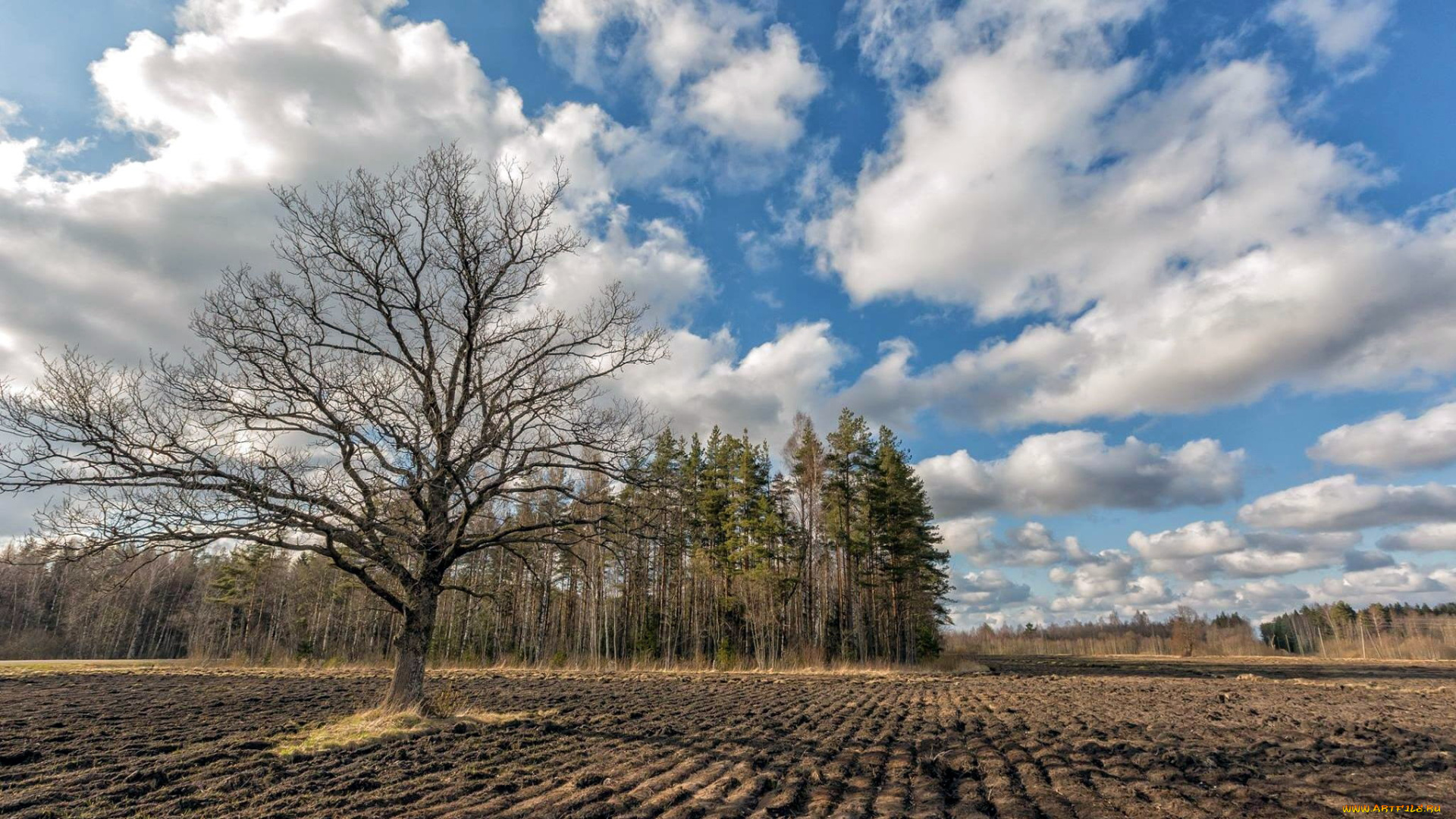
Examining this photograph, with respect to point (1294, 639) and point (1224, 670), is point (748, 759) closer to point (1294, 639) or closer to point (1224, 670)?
point (1224, 670)

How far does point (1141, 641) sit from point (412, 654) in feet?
413

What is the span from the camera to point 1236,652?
9044cm

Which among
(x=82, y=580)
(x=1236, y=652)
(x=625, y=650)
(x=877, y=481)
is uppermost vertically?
(x=877, y=481)

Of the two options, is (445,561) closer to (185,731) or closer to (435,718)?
(435,718)

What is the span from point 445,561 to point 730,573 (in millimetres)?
27737

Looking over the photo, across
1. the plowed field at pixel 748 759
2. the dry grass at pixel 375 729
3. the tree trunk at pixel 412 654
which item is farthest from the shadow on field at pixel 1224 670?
the tree trunk at pixel 412 654

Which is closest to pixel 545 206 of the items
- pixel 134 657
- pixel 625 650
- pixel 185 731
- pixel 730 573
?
pixel 185 731

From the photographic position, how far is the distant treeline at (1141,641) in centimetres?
9400

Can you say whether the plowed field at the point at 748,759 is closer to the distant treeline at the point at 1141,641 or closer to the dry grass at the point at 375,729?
the dry grass at the point at 375,729

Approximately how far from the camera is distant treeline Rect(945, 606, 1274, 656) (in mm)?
94000

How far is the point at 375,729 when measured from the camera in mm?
11031

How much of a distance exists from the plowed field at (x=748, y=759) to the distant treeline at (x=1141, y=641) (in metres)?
62.0

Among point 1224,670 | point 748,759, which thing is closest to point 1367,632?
point 1224,670

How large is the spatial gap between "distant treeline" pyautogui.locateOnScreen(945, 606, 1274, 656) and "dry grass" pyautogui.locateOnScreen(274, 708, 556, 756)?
225 feet
